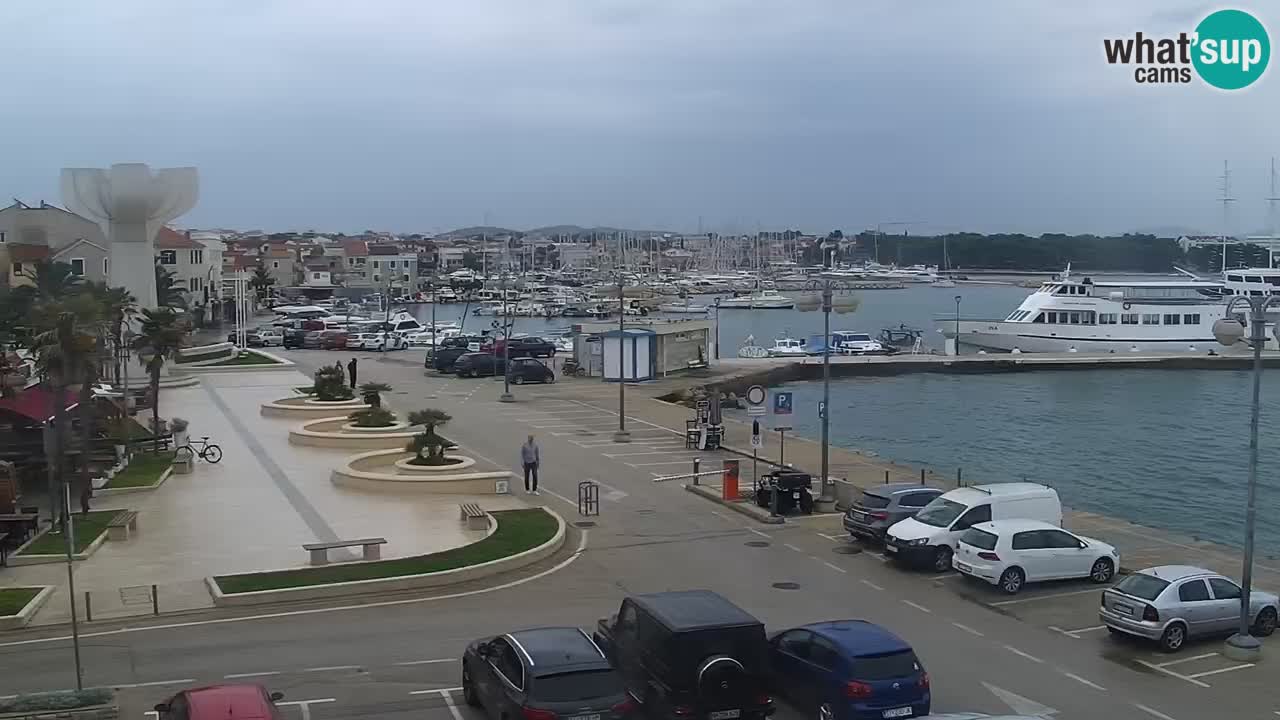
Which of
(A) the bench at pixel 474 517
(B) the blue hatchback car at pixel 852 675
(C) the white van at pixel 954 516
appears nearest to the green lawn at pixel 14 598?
(A) the bench at pixel 474 517

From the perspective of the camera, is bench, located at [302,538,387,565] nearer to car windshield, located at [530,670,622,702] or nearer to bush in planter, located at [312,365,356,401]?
car windshield, located at [530,670,622,702]

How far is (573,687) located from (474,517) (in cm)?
1103

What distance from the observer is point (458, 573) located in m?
17.5

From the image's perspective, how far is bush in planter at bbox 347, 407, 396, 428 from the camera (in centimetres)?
3212

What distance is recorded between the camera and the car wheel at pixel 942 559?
18609mm

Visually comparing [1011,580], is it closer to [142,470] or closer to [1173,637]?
[1173,637]

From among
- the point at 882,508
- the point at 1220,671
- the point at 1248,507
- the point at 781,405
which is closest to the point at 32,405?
the point at 781,405

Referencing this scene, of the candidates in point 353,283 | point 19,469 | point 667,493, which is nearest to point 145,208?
point 19,469

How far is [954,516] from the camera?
19.2 metres

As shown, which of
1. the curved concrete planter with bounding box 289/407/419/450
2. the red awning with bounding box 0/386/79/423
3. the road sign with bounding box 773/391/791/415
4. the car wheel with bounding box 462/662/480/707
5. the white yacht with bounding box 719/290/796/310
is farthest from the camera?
the white yacht with bounding box 719/290/796/310

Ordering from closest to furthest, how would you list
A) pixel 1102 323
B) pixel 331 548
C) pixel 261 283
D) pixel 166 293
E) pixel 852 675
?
pixel 852 675
pixel 331 548
pixel 166 293
pixel 1102 323
pixel 261 283

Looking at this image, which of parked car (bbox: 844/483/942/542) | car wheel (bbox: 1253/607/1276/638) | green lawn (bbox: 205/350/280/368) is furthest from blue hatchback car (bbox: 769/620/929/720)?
green lawn (bbox: 205/350/280/368)

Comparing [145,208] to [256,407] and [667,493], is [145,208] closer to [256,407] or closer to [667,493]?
[256,407]

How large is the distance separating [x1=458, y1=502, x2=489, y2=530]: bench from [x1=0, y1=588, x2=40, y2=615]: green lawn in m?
7.28
